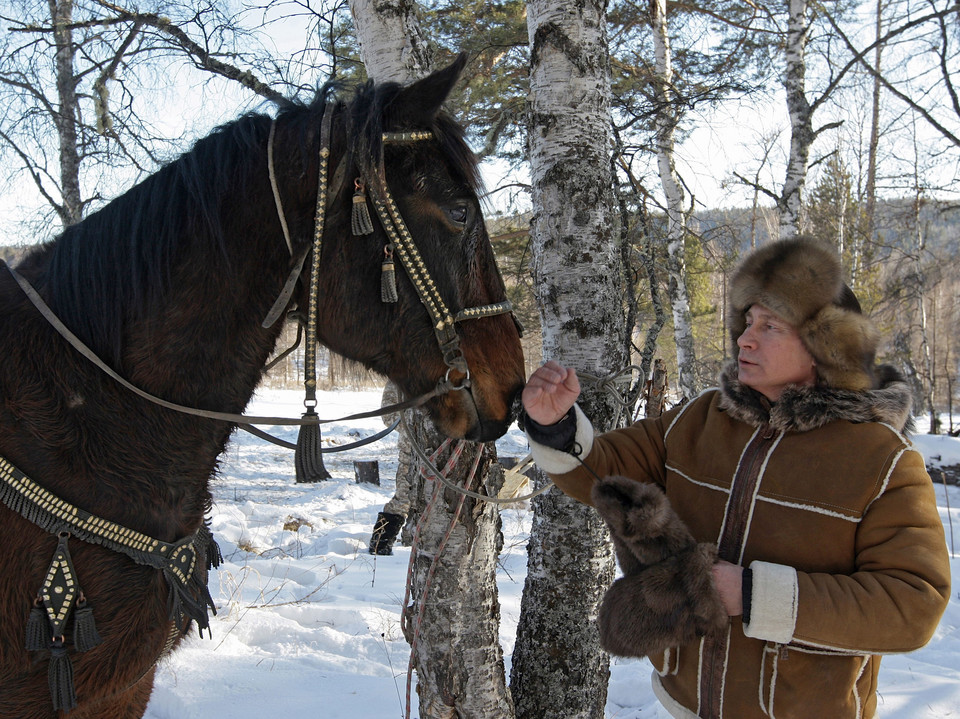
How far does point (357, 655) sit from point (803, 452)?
2846mm

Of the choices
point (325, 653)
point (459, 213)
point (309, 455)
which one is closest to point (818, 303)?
point (459, 213)

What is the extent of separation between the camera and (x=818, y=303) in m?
1.67

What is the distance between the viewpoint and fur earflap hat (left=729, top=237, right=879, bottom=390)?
161cm

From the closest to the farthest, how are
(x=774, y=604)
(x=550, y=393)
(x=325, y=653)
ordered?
(x=774, y=604) → (x=550, y=393) → (x=325, y=653)

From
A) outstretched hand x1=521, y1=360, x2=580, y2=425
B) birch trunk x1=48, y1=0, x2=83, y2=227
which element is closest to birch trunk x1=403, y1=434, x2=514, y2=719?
outstretched hand x1=521, y1=360, x2=580, y2=425

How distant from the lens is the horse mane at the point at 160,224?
1.55 meters

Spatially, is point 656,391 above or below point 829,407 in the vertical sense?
below

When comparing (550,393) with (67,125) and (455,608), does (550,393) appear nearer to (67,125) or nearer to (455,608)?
(455,608)

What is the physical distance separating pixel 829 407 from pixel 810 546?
0.36 m

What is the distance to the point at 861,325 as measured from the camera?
1.62 m

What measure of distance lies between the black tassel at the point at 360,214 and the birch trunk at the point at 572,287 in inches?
43.4

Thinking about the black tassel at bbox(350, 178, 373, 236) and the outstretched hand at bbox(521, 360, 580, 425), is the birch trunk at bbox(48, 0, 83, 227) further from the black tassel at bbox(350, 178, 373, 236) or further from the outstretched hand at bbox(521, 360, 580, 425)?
the outstretched hand at bbox(521, 360, 580, 425)

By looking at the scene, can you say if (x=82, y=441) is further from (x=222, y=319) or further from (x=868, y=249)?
(x=868, y=249)

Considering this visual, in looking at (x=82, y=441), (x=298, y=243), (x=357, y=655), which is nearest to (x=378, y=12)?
(x=298, y=243)
